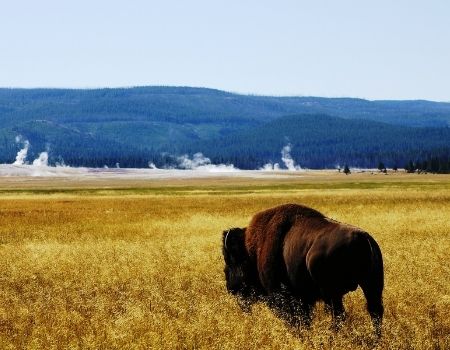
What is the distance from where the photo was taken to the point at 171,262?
666 inches

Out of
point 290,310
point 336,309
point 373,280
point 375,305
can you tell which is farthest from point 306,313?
point 373,280

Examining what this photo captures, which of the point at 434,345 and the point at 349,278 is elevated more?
the point at 349,278

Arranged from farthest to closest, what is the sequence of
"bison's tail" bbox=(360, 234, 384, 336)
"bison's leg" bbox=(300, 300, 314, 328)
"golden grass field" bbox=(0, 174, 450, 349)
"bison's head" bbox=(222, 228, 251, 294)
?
"bison's head" bbox=(222, 228, 251, 294) → "bison's leg" bbox=(300, 300, 314, 328) → "golden grass field" bbox=(0, 174, 450, 349) → "bison's tail" bbox=(360, 234, 384, 336)

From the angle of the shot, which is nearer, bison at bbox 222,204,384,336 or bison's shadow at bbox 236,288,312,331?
bison at bbox 222,204,384,336

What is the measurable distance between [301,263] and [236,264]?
1.49 metres

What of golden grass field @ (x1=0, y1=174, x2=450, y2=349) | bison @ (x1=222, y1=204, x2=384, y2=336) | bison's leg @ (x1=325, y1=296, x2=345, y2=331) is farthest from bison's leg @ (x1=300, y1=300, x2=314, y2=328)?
bison's leg @ (x1=325, y1=296, x2=345, y2=331)

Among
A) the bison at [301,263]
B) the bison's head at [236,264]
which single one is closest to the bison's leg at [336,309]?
the bison at [301,263]

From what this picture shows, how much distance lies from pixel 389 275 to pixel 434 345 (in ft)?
15.9

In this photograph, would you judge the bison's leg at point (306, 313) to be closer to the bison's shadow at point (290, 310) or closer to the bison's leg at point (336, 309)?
the bison's shadow at point (290, 310)

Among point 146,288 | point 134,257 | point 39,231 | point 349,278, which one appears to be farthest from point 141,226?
point 349,278

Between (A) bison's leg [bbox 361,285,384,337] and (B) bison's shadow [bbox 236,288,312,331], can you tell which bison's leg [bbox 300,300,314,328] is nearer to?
(B) bison's shadow [bbox 236,288,312,331]

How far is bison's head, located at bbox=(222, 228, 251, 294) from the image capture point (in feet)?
33.6

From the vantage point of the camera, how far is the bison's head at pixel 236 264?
10234 millimetres

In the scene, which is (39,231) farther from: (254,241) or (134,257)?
(254,241)
